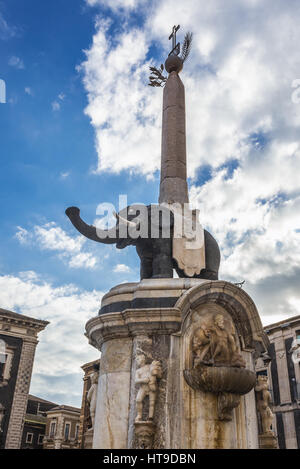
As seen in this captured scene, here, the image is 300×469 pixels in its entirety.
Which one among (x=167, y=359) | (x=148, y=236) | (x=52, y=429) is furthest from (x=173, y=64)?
(x=52, y=429)

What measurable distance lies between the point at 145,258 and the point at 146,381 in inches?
131

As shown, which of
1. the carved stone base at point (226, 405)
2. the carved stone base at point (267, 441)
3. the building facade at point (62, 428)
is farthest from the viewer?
the building facade at point (62, 428)

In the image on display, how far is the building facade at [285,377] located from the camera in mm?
27328

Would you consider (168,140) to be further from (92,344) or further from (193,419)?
(193,419)

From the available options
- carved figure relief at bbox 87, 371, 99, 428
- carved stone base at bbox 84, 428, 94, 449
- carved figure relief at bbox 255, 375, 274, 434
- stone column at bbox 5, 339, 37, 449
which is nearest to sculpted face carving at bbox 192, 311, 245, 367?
carved figure relief at bbox 255, 375, 274, 434

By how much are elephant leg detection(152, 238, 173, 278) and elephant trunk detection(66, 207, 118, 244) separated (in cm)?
92

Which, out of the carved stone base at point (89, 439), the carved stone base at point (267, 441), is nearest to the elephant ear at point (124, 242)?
the carved stone base at point (89, 439)

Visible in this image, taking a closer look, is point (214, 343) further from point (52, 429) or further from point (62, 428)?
point (52, 429)

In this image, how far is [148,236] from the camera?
9.36m

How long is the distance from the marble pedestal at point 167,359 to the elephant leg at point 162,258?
0.84 meters

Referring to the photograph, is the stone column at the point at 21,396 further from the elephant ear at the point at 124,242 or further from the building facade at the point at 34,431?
the elephant ear at the point at 124,242

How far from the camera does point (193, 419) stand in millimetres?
6902
